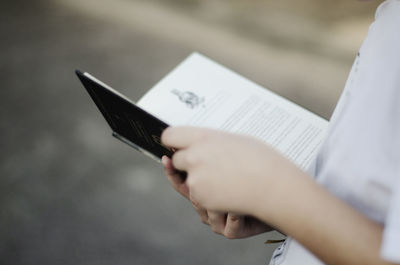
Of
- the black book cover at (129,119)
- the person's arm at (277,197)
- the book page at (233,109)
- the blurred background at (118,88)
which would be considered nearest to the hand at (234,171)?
the person's arm at (277,197)

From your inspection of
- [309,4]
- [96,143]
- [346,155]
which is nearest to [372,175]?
[346,155]

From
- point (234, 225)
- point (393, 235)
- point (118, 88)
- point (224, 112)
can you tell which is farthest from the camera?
point (118, 88)

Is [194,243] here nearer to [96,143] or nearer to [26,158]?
[96,143]

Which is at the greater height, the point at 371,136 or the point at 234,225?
the point at 371,136

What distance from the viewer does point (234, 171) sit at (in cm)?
31

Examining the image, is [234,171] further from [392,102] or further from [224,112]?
[224,112]

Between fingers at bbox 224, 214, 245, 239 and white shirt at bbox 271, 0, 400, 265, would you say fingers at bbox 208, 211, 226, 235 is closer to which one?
fingers at bbox 224, 214, 245, 239

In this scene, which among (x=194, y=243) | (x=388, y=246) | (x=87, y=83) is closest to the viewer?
(x=388, y=246)

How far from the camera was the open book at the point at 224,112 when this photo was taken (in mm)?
573

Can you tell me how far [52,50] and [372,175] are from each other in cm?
85

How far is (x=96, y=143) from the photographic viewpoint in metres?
0.83

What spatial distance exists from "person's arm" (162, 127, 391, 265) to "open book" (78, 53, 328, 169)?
8.2 inches

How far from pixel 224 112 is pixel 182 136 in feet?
0.96

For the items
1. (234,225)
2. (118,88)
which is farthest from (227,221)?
(118,88)
